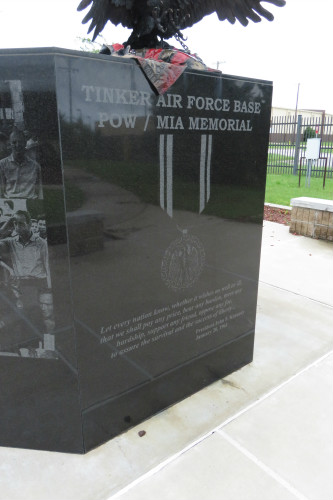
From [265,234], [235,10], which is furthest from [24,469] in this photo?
[265,234]

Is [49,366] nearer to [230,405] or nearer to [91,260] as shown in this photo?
[91,260]

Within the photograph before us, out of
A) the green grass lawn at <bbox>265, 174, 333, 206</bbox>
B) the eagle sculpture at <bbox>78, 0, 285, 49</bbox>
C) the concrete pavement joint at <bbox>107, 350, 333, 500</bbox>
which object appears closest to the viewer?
the concrete pavement joint at <bbox>107, 350, 333, 500</bbox>

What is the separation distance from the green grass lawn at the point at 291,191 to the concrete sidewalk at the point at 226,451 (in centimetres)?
705

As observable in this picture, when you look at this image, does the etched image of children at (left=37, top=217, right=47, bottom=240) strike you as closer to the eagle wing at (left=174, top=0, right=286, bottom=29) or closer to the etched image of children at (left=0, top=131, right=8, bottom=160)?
the etched image of children at (left=0, top=131, right=8, bottom=160)

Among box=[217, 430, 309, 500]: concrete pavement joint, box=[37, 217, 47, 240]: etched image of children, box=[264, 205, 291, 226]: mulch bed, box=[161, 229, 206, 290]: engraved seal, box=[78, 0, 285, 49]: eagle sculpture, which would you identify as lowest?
box=[217, 430, 309, 500]: concrete pavement joint

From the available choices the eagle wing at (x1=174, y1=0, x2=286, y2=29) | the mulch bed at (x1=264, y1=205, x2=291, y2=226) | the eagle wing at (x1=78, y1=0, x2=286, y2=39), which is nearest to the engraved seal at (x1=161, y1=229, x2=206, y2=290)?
the eagle wing at (x1=78, y1=0, x2=286, y2=39)

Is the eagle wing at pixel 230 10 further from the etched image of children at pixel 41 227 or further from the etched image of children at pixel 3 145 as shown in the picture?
the etched image of children at pixel 41 227

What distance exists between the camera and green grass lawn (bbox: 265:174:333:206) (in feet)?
33.2

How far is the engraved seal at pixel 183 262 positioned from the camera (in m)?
2.40

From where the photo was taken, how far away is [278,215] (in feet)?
26.8

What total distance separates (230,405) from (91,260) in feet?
4.79

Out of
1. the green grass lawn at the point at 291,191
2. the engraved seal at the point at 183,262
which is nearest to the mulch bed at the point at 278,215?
the green grass lawn at the point at 291,191

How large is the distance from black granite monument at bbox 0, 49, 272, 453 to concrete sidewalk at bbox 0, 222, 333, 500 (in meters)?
0.14

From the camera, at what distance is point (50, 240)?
6.28 ft
